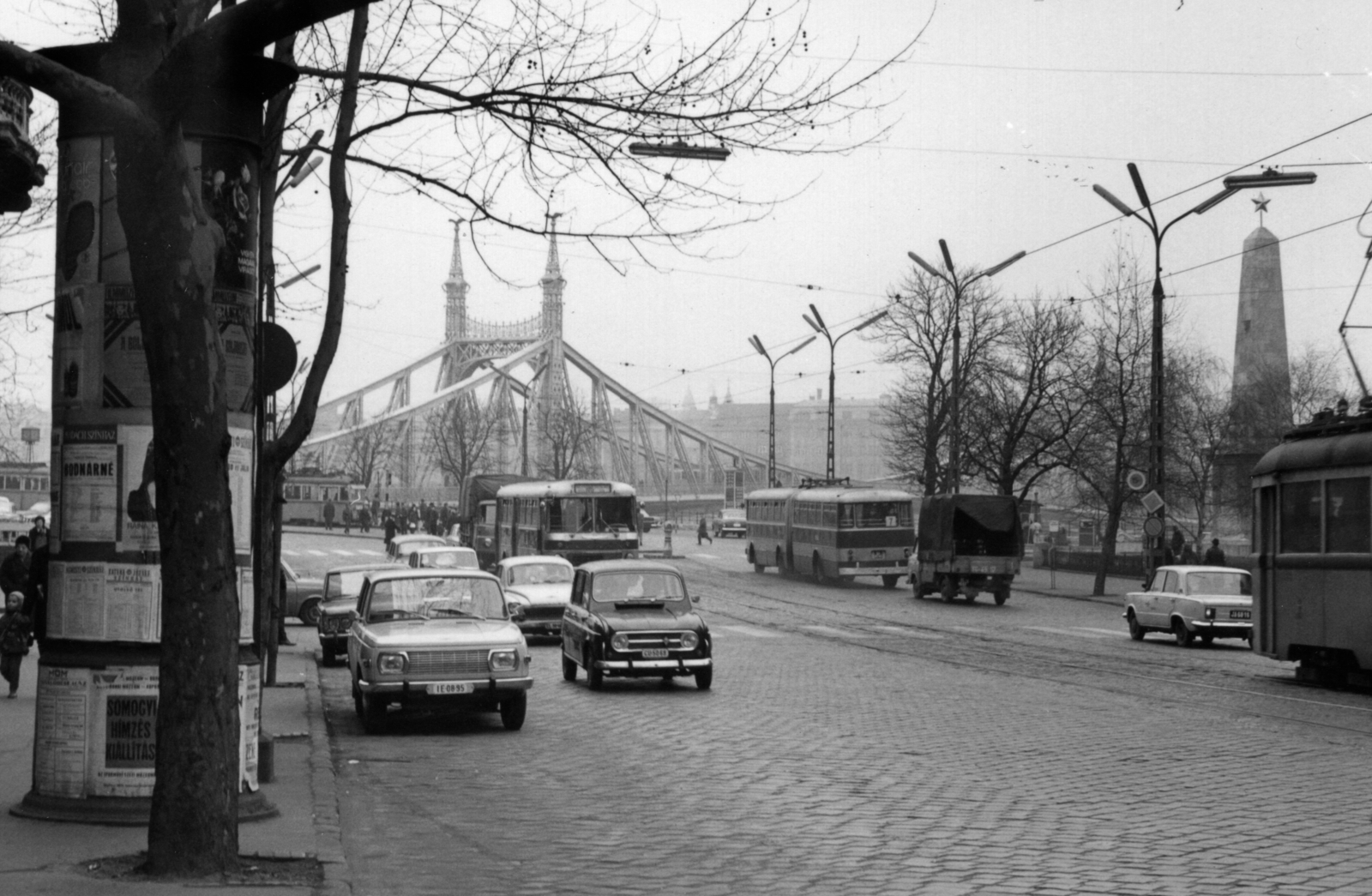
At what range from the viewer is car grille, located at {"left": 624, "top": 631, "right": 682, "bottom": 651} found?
20.3m

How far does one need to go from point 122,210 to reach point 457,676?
28.3 feet

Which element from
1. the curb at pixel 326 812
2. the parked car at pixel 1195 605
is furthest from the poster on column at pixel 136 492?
the parked car at pixel 1195 605

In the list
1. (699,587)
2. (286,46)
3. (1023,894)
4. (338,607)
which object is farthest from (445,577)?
(699,587)

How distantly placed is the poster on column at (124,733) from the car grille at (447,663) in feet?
19.5

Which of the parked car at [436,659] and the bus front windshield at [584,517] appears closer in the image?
the parked car at [436,659]

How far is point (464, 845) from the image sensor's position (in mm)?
10508

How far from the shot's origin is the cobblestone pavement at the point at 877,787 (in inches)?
376

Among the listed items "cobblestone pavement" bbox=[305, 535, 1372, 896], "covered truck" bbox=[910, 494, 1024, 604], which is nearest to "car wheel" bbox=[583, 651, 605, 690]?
"cobblestone pavement" bbox=[305, 535, 1372, 896]

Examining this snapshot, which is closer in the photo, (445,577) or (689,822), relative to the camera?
(689,822)

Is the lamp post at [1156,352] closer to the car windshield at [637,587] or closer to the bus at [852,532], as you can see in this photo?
the bus at [852,532]

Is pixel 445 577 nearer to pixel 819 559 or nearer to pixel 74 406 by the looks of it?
pixel 74 406

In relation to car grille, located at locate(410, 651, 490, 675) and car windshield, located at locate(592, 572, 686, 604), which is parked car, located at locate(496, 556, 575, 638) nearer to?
car windshield, located at locate(592, 572, 686, 604)

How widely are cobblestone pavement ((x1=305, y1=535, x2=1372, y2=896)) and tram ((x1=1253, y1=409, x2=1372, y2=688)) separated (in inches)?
30.8

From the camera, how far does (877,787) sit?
1278 cm
